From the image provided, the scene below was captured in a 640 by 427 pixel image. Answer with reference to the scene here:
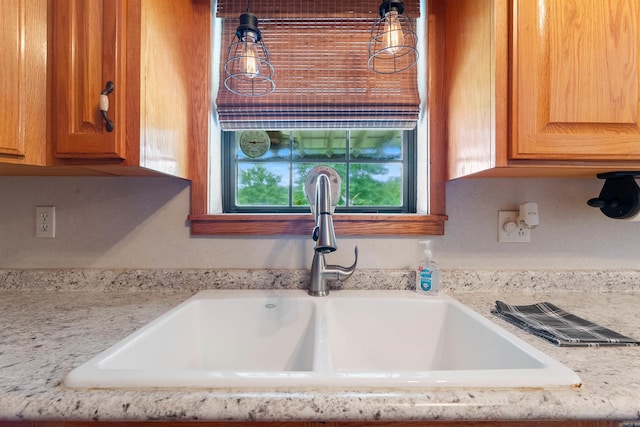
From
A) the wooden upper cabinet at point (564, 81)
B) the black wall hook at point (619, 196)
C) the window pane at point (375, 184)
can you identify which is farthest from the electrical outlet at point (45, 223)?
the black wall hook at point (619, 196)

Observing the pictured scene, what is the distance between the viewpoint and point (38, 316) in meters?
0.80

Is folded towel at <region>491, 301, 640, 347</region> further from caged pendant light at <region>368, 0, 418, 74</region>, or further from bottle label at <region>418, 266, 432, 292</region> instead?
caged pendant light at <region>368, 0, 418, 74</region>

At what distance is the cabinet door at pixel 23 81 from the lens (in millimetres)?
699

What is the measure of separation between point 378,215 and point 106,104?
85cm

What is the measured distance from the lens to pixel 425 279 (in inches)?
39.3

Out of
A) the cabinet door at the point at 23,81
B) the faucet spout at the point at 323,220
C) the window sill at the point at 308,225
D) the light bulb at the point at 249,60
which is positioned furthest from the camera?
the window sill at the point at 308,225

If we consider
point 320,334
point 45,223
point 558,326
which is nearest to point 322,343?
point 320,334

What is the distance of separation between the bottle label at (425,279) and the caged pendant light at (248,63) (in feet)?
2.70

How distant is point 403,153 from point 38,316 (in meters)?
1.31

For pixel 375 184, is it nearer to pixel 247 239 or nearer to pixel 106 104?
pixel 247 239

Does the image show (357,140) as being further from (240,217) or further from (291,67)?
(240,217)

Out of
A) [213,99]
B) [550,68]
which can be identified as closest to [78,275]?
[213,99]

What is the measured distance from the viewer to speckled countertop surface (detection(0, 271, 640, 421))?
1.45 feet

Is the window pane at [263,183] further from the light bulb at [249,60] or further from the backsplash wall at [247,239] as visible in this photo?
the light bulb at [249,60]
